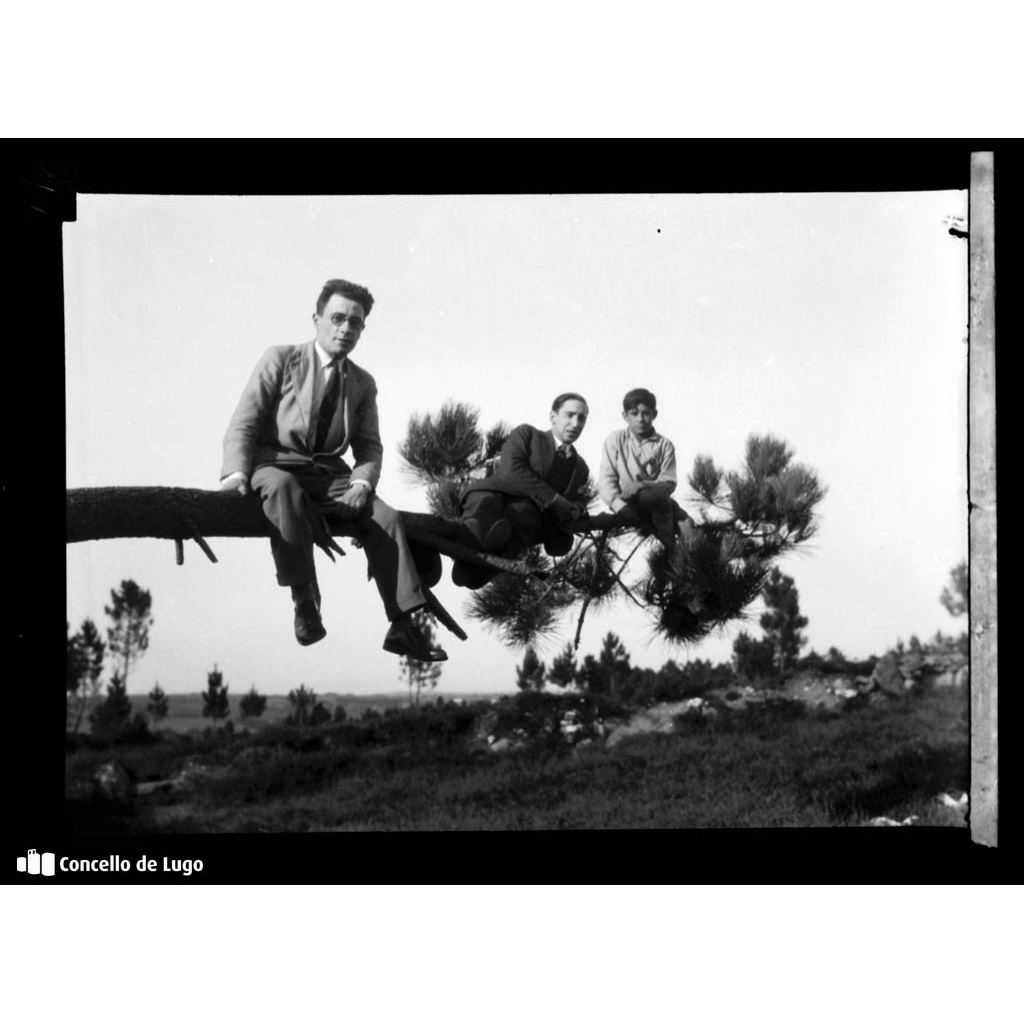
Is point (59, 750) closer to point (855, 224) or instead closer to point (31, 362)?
point (31, 362)

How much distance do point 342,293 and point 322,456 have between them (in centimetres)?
59

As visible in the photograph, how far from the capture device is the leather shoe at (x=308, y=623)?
481 cm

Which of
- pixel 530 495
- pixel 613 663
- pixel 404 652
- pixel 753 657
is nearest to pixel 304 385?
pixel 530 495

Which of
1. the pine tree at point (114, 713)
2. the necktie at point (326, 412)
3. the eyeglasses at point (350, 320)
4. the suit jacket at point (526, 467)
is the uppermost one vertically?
the eyeglasses at point (350, 320)

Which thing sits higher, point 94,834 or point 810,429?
point 810,429

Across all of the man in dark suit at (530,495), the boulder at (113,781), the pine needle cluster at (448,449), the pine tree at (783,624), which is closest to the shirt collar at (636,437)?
the man in dark suit at (530,495)

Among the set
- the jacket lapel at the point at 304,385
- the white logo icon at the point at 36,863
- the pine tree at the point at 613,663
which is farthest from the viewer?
the pine tree at the point at 613,663

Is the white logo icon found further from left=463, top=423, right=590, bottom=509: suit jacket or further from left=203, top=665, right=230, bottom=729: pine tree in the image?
left=463, top=423, right=590, bottom=509: suit jacket

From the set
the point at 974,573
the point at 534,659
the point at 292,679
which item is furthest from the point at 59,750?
the point at 974,573

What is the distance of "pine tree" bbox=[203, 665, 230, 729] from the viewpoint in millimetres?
4801

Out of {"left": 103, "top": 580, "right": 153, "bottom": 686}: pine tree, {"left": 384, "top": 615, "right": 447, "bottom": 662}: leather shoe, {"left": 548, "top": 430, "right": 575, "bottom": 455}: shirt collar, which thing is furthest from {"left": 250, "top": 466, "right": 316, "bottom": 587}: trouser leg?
{"left": 548, "top": 430, "right": 575, "bottom": 455}: shirt collar

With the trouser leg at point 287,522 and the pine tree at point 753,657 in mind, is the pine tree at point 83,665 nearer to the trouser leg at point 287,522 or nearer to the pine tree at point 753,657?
the trouser leg at point 287,522

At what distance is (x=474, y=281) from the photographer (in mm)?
4910
